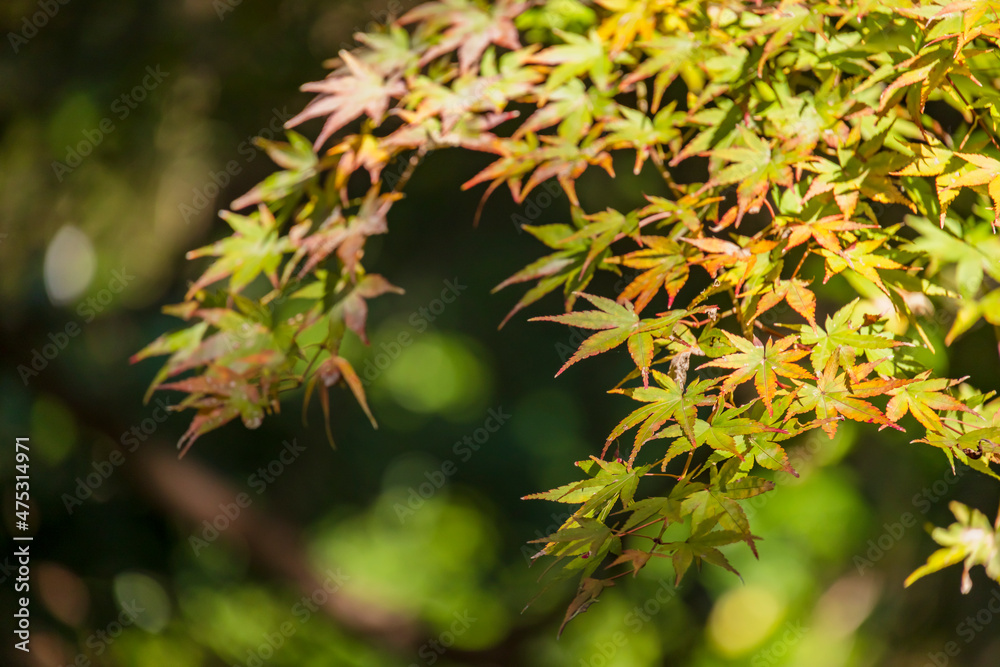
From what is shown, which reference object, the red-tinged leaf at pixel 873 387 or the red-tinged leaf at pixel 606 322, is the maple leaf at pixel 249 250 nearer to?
the red-tinged leaf at pixel 606 322

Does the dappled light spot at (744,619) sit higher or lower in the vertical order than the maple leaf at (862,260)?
lower

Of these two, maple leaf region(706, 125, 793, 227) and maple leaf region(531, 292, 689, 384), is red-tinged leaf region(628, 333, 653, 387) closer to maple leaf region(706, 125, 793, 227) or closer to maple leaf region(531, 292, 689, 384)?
maple leaf region(531, 292, 689, 384)

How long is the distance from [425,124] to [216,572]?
86.1 inches

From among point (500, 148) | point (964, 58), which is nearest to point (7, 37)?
point (500, 148)

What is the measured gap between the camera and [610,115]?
2.92 feet

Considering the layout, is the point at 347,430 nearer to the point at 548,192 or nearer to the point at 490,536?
the point at 490,536
